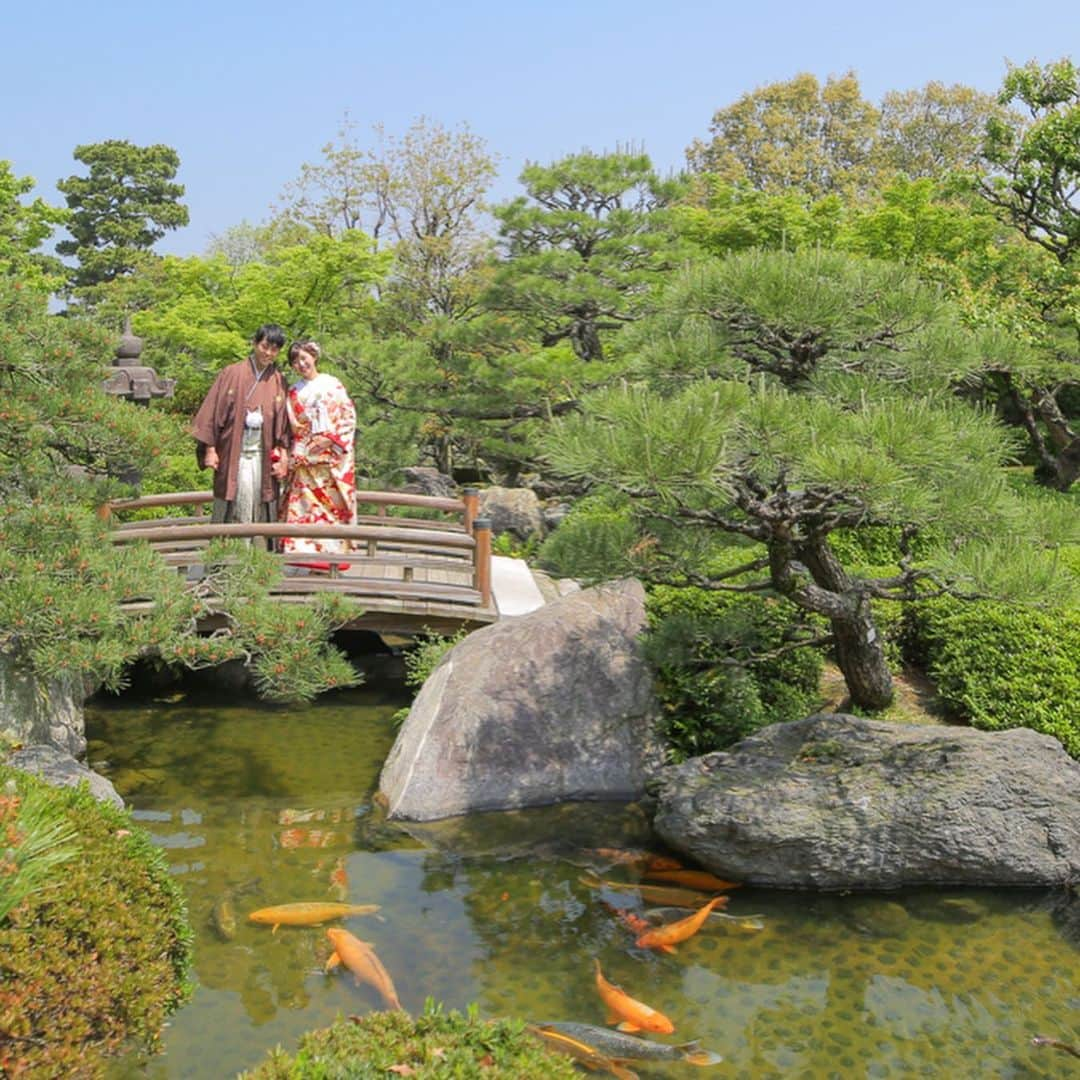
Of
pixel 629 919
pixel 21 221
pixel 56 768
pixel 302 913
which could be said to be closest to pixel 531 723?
pixel 629 919

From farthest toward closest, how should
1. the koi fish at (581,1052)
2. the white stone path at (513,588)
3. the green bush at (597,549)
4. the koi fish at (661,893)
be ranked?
the white stone path at (513,588), the green bush at (597,549), the koi fish at (661,893), the koi fish at (581,1052)

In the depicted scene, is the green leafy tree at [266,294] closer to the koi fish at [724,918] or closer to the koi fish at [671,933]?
the koi fish at [724,918]

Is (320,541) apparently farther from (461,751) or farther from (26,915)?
(26,915)

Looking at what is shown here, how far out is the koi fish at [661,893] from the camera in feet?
18.6

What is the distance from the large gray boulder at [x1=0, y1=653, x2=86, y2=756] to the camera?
668 centimetres

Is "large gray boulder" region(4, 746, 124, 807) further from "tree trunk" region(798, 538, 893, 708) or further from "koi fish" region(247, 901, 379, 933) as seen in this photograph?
"tree trunk" region(798, 538, 893, 708)

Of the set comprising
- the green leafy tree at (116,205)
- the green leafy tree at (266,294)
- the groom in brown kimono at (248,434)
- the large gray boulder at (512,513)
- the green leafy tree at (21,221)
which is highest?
the green leafy tree at (116,205)

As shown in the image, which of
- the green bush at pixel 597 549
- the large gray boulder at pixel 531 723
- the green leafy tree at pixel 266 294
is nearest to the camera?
the green bush at pixel 597 549

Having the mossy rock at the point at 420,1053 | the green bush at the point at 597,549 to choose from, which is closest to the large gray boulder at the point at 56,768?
the green bush at the point at 597,549

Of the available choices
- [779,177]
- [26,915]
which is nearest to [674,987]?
[26,915]

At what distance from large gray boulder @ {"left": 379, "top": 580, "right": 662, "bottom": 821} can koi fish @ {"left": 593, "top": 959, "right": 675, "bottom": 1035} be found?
84.9 inches

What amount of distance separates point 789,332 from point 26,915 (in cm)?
462

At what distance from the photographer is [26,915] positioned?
350 centimetres

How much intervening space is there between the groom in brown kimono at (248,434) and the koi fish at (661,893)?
4598 millimetres
